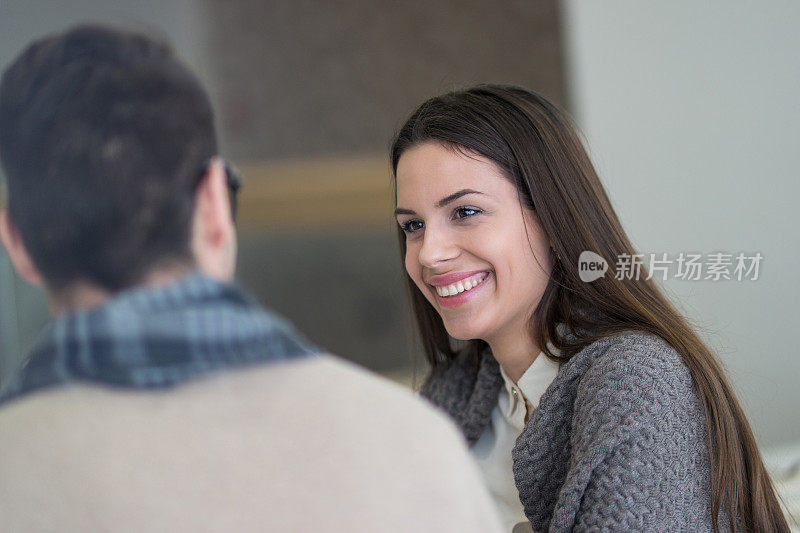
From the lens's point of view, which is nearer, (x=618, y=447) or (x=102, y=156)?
(x=102, y=156)

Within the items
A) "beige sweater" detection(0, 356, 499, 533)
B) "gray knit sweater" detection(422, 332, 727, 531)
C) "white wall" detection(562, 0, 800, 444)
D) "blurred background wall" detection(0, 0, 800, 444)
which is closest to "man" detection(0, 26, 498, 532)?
"beige sweater" detection(0, 356, 499, 533)

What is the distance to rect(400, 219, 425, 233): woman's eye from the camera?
130cm

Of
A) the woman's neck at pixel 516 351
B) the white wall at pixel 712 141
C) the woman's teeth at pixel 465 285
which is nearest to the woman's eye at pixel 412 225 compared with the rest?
the woman's teeth at pixel 465 285

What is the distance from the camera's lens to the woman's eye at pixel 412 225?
4.28 ft

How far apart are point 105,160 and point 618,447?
0.74 metres

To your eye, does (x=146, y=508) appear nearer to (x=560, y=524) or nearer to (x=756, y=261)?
(x=560, y=524)

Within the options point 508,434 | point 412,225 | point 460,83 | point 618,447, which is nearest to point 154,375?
point 618,447

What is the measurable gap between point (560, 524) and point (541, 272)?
1.36 feet

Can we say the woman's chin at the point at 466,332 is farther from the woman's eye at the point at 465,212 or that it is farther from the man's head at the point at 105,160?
the man's head at the point at 105,160

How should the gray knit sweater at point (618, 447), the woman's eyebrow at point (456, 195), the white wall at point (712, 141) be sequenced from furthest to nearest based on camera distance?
the white wall at point (712, 141), the woman's eyebrow at point (456, 195), the gray knit sweater at point (618, 447)

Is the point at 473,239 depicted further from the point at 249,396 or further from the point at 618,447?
the point at 249,396

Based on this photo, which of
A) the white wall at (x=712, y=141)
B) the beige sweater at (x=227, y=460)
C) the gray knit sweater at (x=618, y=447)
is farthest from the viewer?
the white wall at (x=712, y=141)

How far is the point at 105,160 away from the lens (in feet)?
1.97

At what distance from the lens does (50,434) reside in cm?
59
